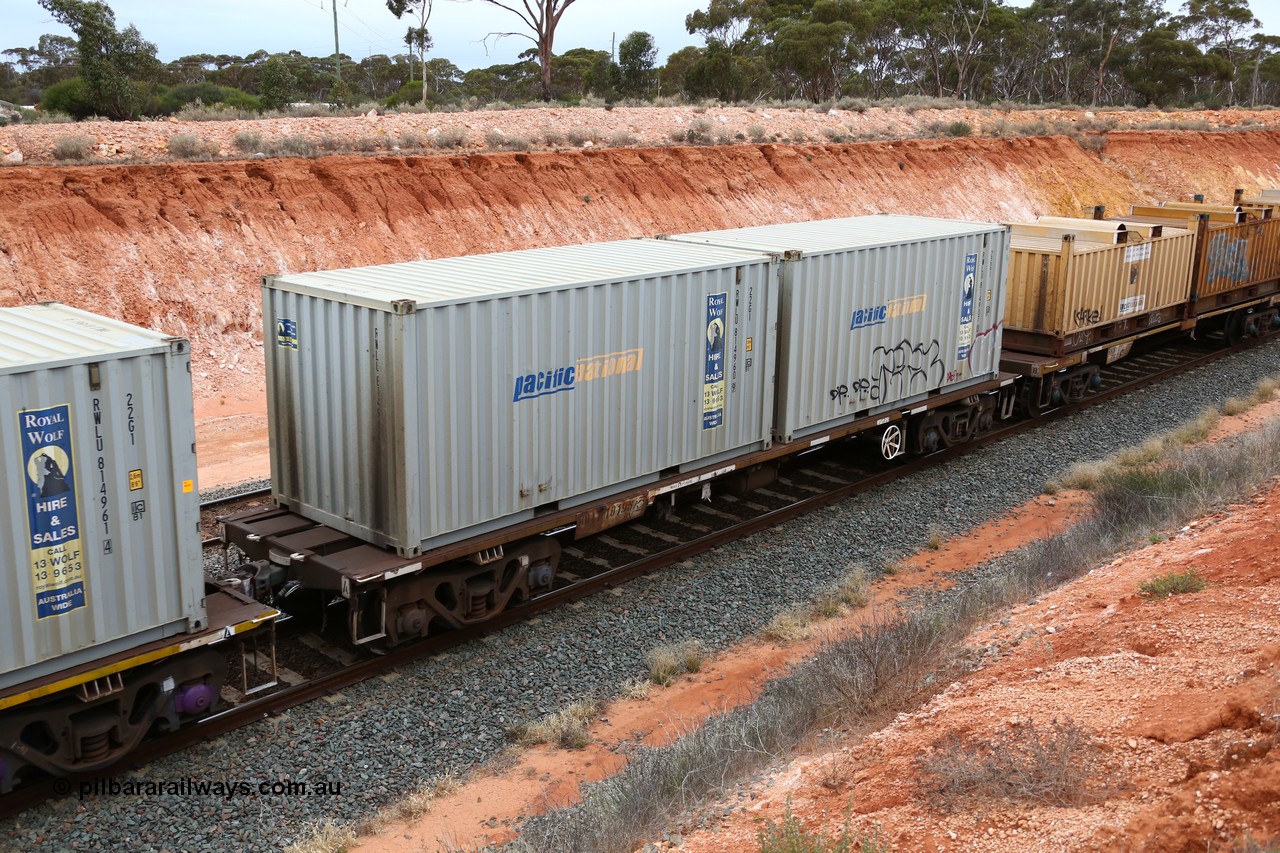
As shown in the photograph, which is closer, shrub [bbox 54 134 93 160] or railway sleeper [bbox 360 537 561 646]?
railway sleeper [bbox 360 537 561 646]

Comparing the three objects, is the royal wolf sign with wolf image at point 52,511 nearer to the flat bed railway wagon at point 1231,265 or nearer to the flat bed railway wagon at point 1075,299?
the flat bed railway wagon at point 1075,299

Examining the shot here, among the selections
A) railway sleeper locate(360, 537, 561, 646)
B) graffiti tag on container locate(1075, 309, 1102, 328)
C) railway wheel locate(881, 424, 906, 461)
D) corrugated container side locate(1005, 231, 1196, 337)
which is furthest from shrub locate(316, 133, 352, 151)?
railway sleeper locate(360, 537, 561, 646)

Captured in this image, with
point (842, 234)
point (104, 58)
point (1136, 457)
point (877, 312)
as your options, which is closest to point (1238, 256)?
point (1136, 457)

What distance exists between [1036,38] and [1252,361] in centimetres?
5701

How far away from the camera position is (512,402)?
10.4 m

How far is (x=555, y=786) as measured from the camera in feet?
28.2

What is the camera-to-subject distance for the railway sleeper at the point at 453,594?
9.99m

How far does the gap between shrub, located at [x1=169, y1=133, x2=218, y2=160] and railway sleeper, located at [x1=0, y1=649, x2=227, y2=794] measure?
17.6 m

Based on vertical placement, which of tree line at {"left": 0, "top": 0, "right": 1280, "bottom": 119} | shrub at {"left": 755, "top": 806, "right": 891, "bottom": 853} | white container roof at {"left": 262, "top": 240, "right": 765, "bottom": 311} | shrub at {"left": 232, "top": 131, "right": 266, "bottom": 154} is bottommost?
shrub at {"left": 755, "top": 806, "right": 891, "bottom": 853}

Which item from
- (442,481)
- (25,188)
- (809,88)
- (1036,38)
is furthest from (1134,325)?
(1036,38)

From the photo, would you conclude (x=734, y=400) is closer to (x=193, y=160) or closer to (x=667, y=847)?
(x=667, y=847)

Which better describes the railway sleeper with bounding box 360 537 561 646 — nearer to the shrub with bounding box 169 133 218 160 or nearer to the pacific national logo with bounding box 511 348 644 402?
the pacific national logo with bounding box 511 348 644 402

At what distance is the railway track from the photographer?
8.98 meters

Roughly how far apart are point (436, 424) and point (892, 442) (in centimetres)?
808
